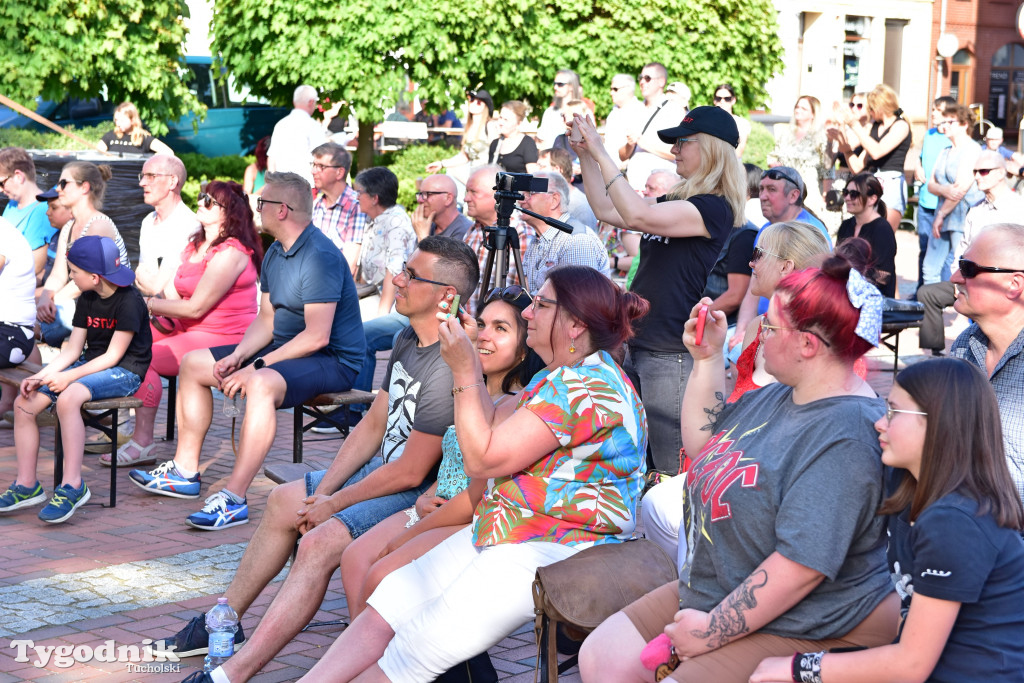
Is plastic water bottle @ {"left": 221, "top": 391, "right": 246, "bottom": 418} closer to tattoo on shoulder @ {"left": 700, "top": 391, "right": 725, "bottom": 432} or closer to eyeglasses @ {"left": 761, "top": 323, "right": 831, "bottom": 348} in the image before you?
tattoo on shoulder @ {"left": 700, "top": 391, "right": 725, "bottom": 432}

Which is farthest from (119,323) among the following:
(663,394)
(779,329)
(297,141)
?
(297,141)

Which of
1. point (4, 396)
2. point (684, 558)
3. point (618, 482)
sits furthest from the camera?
point (4, 396)

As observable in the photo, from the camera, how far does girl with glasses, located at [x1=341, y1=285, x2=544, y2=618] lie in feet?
12.9

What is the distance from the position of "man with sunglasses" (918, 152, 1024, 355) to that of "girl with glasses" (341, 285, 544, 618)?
5.83 m

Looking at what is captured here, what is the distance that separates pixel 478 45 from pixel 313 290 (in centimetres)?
1204

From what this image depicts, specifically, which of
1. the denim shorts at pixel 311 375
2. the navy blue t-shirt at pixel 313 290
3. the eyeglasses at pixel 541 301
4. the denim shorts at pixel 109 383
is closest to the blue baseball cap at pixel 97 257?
the denim shorts at pixel 109 383

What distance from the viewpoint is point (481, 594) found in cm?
343

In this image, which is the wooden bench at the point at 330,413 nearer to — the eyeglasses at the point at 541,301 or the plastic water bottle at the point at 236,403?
the plastic water bottle at the point at 236,403

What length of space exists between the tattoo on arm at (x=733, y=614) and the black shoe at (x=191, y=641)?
213 cm

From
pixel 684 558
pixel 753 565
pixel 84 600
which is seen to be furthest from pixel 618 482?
pixel 84 600

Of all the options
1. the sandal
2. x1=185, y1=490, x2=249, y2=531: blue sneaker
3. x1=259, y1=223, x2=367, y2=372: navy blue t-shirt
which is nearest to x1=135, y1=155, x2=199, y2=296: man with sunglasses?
the sandal

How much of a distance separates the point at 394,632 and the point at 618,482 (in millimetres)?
844

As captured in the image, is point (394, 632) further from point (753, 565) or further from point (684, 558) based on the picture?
point (753, 565)

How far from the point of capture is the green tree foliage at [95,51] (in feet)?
55.2
